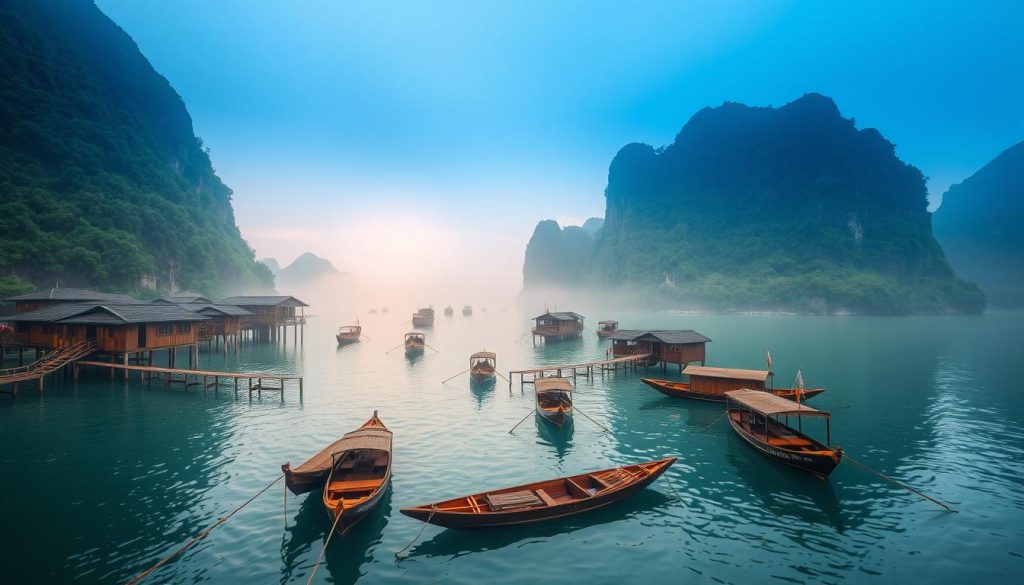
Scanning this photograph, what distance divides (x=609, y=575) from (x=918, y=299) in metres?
191

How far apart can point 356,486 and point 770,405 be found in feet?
63.9

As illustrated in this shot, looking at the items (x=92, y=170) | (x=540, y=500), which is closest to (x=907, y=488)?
(x=540, y=500)

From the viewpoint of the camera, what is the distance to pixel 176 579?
12992 millimetres

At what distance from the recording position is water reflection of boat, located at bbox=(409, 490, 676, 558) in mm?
14711

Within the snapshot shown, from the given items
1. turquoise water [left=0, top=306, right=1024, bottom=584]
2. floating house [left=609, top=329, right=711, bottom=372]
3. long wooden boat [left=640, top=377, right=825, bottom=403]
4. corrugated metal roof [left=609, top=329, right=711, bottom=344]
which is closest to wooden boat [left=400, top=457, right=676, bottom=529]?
turquoise water [left=0, top=306, right=1024, bottom=584]

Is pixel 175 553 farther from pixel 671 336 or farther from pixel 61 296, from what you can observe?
pixel 61 296

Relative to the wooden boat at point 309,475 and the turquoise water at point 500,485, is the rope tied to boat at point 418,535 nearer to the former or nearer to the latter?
the turquoise water at point 500,485

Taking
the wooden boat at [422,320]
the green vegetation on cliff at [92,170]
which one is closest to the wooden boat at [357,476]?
the green vegetation on cliff at [92,170]

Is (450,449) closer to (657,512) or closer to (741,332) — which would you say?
(657,512)

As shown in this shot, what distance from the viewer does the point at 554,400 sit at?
3048cm

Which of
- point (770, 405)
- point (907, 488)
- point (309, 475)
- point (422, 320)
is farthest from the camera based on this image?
Result: point (422, 320)

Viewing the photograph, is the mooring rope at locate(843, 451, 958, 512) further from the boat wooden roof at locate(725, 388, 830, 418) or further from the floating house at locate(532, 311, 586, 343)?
the floating house at locate(532, 311, 586, 343)

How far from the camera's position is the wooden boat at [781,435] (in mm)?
19156

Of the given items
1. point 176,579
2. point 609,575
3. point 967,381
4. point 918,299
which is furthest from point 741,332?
point 918,299
